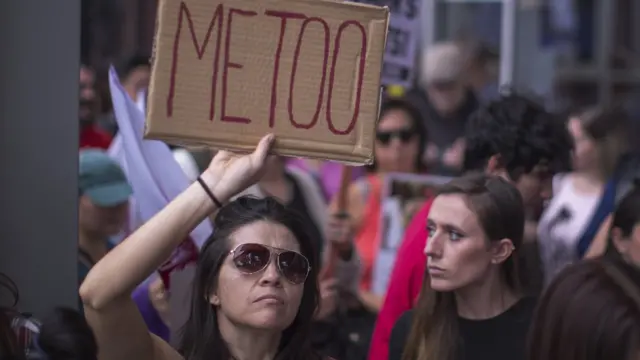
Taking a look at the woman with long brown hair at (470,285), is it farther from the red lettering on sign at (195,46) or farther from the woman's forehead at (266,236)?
the red lettering on sign at (195,46)

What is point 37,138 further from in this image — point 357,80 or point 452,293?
point 452,293

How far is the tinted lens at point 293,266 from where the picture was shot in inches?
125

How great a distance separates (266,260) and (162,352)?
33 centimetres

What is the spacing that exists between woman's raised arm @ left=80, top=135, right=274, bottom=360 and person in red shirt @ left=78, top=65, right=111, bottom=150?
13.5ft

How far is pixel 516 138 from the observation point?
4621 millimetres

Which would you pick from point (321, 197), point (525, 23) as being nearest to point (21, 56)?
point (321, 197)

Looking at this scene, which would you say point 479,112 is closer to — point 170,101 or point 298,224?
point 298,224

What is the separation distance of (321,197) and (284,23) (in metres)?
3.44

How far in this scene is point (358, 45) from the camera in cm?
312

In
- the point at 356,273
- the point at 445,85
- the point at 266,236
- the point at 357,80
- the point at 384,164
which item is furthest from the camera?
the point at 445,85

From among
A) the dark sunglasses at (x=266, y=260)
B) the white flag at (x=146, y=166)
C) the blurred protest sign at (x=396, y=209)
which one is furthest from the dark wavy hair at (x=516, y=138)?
the dark sunglasses at (x=266, y=260)

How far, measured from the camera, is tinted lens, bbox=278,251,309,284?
3.19 meters

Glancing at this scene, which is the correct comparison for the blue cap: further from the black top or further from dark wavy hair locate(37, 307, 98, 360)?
dark wavy hair locate(37, 307, 98, 360)

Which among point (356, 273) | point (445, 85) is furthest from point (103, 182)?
point (445, 85)
